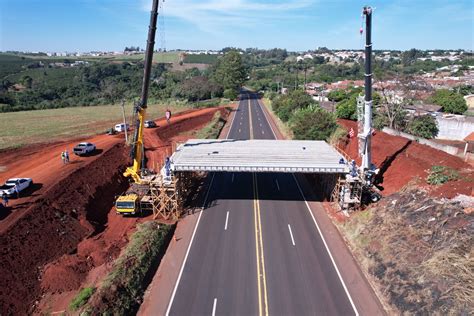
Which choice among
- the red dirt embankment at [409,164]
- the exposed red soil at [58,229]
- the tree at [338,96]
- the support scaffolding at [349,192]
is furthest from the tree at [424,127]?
the exposed red soil at [58,229]

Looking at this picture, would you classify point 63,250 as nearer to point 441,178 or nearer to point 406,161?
point 441,178

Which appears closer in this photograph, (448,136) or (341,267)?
(341,267)

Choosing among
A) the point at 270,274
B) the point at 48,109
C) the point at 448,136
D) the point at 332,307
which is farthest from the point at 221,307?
the point at 48,109

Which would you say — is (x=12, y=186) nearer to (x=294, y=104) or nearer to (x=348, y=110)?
(x=294, y=104)

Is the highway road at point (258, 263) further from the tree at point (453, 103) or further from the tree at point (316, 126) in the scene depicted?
the tree at point (453, 103)

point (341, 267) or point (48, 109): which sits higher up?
point (48, 109)

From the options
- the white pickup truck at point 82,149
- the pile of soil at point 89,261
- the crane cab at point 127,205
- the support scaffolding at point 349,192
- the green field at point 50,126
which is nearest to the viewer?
the pile of soil at point 89,261

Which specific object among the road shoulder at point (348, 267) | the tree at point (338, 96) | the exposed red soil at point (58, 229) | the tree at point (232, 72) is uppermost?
the tree at point (232, 72)
